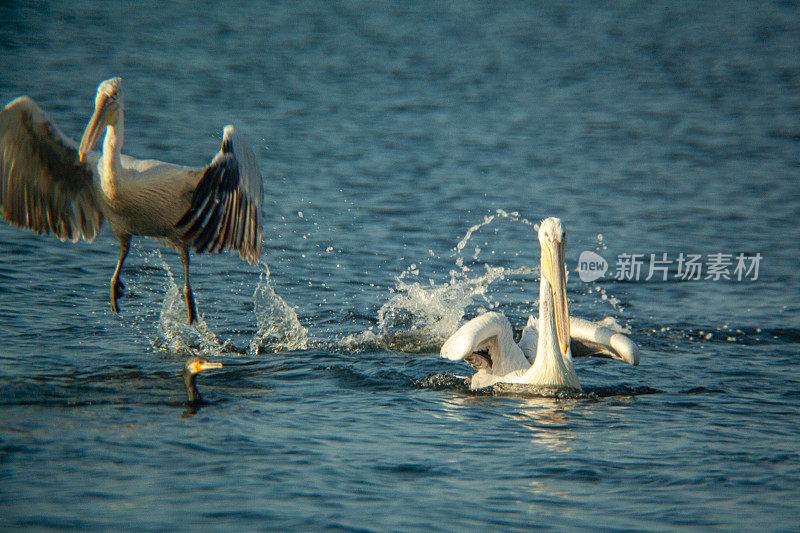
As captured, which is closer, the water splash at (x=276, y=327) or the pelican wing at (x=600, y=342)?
the pelican wing at (x=600, y=342)

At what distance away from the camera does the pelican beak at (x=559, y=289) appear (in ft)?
20.2

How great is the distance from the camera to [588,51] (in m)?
21.3

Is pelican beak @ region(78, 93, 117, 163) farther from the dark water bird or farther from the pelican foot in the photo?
the dark water bird

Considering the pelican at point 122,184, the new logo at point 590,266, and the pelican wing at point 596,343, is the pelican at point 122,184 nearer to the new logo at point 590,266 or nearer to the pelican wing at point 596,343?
the pelican wing at point 596,343

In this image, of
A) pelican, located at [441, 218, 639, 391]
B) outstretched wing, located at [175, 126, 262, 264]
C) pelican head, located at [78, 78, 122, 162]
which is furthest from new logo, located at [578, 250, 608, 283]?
pelican head, located at [78, 78, 122, 162]

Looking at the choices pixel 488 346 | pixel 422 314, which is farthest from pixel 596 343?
pixel 422 314

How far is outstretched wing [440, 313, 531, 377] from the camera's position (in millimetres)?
5820

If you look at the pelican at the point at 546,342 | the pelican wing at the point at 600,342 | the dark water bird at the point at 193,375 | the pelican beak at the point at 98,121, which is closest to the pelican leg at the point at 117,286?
the pelican beak at the point at 98,121

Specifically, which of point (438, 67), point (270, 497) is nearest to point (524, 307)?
point (270, 497)

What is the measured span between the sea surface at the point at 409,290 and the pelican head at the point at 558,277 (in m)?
0.42

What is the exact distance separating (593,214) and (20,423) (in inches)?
326

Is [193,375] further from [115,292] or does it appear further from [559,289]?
[559,289]

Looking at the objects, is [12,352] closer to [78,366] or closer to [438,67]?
[78,366]

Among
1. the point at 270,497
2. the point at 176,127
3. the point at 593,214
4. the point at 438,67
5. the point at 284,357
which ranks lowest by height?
the point at 270,497
